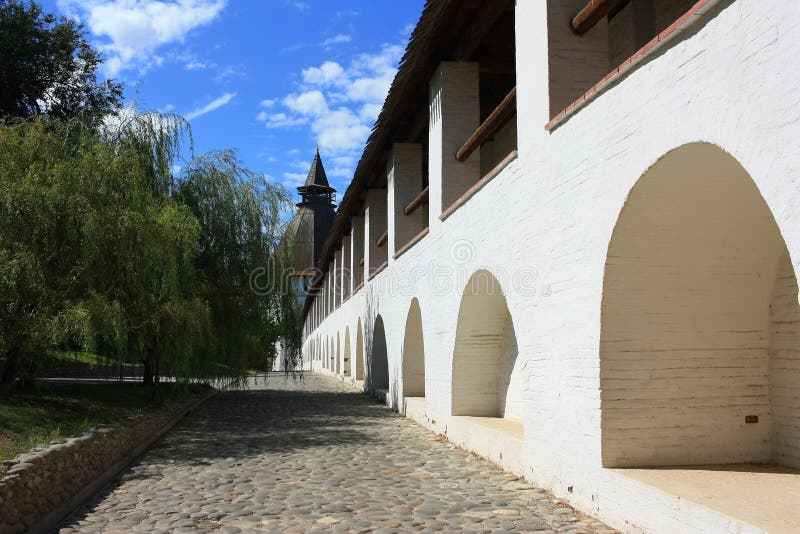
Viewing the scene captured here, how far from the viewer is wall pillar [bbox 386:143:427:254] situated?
14414 millimetres

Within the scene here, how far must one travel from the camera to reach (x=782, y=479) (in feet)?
16.2

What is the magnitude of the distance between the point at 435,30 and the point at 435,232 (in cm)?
303

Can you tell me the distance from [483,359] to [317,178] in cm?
5426

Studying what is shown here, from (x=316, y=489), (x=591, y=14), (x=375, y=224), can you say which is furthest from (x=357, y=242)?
(x=591, y=14)

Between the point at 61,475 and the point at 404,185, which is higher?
the point at 404,185

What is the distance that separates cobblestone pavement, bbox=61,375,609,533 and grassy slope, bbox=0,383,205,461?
773 millimetres

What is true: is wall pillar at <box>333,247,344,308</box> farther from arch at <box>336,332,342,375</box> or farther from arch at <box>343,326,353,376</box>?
arch at <box>343,326,353,376</box>

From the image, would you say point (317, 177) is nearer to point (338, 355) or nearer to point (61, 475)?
point (338, 355)

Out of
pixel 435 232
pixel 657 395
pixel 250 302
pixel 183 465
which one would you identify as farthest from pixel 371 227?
pixel 657 395

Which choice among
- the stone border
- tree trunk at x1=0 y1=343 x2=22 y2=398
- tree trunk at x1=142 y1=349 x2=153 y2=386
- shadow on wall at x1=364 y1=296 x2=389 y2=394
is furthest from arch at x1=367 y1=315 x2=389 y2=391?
tree trunk at x1=0 y1=343 x2=22 y2=398

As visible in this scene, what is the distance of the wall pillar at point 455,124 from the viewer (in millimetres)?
10523

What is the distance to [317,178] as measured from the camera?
62.8 metres

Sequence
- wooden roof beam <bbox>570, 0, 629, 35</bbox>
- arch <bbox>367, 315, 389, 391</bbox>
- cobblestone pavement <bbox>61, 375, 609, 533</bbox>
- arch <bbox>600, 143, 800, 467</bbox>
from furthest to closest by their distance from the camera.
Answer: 1. arch <bbox>367, 315, 389, 391</bbox>
2. wooden roof beam <bbox>570, 0, 629, 35</bbox>
3. cobblestone pavement <bbox>61, 375, 609, 533</bbox>
4. arch <bbox>600, 143, 800, 467</bbox>

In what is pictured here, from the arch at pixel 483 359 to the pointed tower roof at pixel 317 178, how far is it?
53.7 m
